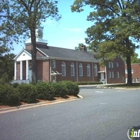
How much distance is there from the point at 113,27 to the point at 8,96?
2489cm

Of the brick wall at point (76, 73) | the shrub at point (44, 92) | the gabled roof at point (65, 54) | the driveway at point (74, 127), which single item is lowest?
the driveway at point (74, 127)

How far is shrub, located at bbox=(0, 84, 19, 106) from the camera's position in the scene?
14.8 meters

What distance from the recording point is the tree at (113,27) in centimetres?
3394

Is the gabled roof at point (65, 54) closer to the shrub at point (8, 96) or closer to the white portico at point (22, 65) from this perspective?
the white portico at point (22, 65)

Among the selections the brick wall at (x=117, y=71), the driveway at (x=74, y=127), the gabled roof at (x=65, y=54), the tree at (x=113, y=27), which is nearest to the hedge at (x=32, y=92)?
the driveway at (x=74, y=127)

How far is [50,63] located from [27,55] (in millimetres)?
7414

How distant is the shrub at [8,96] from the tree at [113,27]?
2168 cm

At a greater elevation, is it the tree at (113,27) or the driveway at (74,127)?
the tree at (113,27)

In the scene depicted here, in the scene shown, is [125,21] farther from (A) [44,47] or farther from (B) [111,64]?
(B) [111,64]

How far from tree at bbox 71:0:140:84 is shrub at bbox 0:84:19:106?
21.7 m

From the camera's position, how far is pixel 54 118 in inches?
412

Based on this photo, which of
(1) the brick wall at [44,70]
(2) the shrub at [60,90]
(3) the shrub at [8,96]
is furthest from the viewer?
(1) the brick wall at [44,70]

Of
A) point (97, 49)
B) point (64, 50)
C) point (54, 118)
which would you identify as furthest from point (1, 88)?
point (64, 50)

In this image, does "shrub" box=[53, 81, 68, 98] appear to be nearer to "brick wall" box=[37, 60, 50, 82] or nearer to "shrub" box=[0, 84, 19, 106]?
"shrub" box=[0, 84, 19, 106]
